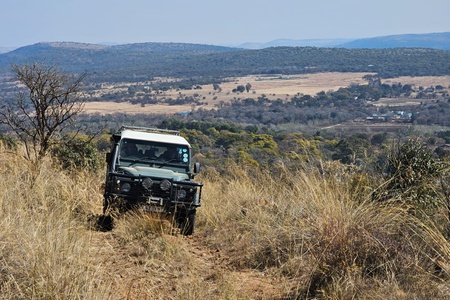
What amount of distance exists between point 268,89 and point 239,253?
8161 centimetres

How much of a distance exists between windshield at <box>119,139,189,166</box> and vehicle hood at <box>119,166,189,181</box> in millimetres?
410

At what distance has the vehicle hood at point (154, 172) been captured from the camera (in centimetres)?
792

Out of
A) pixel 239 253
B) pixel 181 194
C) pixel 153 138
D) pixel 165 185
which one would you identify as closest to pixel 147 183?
pixel 165 185

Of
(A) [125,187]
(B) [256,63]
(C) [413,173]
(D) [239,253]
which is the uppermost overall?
(C) [413,173]

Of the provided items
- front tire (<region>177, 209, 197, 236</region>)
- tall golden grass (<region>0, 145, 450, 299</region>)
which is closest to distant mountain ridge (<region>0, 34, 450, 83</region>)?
front tire (<region>177, 209, 197, 236</region>)

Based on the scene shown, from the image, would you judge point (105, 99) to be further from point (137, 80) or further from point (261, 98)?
point (137, 80)

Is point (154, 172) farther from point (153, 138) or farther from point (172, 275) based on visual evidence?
point (172, 275)

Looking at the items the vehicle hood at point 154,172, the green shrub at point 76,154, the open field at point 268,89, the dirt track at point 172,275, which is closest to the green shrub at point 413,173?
the dirt track at point 172,275

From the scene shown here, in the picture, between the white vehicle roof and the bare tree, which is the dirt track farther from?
the bare tree

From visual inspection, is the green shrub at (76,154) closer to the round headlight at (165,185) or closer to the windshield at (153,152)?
the windshield at (153,152)

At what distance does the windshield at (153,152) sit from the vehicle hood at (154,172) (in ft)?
1.34

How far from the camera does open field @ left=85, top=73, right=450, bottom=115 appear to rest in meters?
65.5

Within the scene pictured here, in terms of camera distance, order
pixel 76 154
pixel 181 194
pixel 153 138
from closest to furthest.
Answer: pixel 181 194
pixel 153 138
pixel 76 154

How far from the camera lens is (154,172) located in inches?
317
